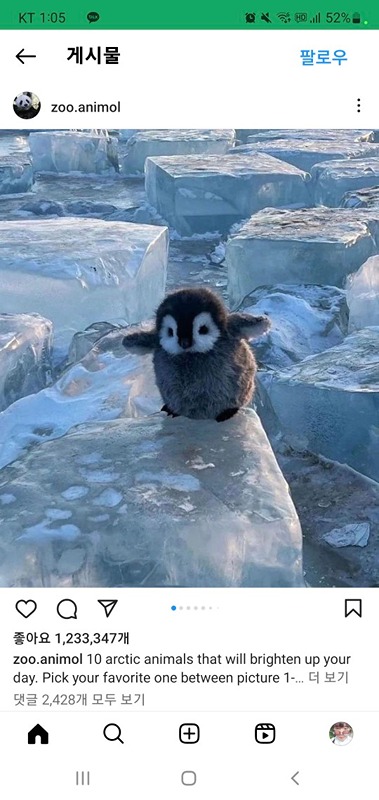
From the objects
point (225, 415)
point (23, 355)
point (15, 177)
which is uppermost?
point (225, 415)

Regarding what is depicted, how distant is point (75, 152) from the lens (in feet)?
38.3

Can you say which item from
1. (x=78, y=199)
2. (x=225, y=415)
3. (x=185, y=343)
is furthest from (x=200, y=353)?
(x=78, y=199)

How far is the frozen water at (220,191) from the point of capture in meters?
8.07

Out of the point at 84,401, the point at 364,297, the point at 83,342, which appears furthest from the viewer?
the point at 364,297

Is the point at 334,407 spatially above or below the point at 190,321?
below
